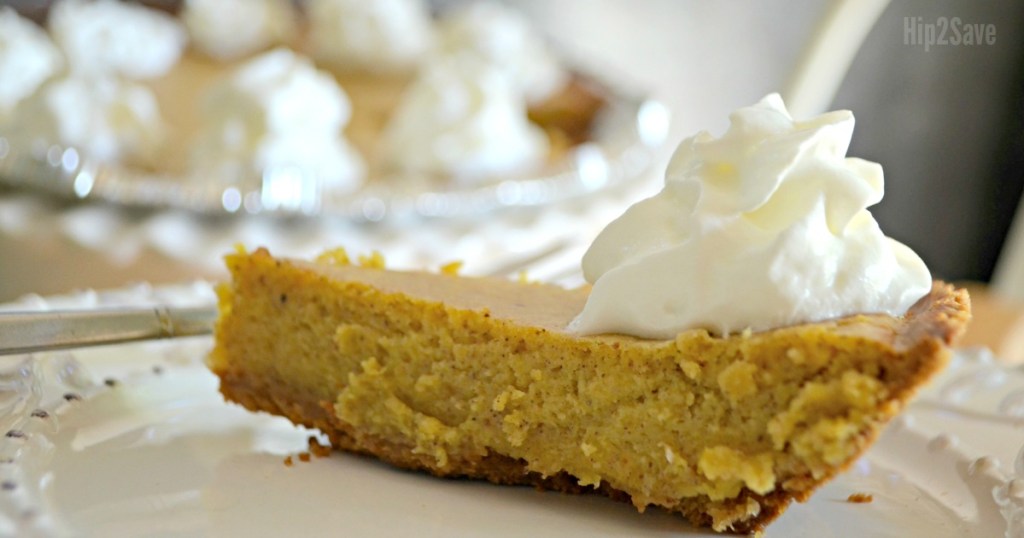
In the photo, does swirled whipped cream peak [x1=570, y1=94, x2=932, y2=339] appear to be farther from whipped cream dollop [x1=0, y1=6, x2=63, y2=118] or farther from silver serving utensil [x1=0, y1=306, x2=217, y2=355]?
whipped cream dollop [x1=0, y1=6, x2=63, y2=118]

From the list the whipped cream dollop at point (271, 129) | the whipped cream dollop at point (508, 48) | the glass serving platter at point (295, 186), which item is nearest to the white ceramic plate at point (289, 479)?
the glass serving platter at point (295, 186)

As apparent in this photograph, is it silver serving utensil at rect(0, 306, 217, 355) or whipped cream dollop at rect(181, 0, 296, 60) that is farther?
whipped cream dollop at rect(181, 0, 296, 60)

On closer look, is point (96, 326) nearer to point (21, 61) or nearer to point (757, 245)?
point (757, 245)

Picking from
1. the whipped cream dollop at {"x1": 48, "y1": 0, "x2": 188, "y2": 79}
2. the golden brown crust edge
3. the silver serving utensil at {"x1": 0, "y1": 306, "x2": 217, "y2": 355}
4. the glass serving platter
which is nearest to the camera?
the golden brown crust edge

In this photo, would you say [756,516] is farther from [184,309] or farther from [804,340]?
[184,309]

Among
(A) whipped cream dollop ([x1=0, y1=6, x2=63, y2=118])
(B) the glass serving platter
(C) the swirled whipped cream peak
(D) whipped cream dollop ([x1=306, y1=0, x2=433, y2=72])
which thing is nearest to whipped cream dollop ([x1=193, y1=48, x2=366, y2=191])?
(B) the glass serving platter

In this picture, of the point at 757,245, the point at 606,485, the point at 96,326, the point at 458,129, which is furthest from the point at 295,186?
the point at 757,245

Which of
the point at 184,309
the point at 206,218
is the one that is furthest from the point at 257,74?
the point at 184,309
